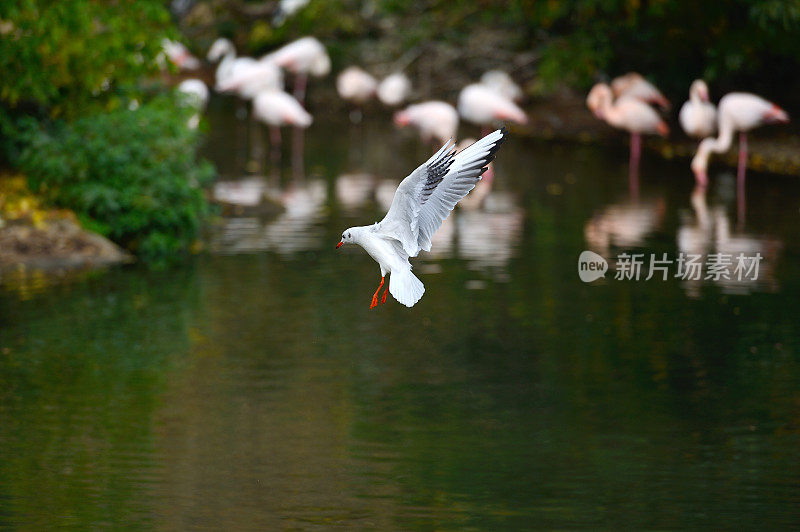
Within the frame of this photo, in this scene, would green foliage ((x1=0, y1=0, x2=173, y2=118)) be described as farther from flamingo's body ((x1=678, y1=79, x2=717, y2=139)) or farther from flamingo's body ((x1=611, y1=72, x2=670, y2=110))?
flamingo's body ((x1=611, y1=72, x2=670, y2=110))

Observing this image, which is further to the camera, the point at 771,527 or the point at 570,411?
the point at 570,411

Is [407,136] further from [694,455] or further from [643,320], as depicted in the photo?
[694,455]

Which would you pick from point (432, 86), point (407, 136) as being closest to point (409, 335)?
point (407, 136)

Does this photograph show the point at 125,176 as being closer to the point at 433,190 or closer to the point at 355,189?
the point at 355,189

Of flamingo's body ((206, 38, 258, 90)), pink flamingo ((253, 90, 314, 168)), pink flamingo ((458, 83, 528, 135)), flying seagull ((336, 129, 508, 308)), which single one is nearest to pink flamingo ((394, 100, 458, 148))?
pink flamingo ((458, 83, 528, 135))

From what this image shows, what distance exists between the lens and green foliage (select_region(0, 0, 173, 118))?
12.6 metres

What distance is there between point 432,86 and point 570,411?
16.9 m

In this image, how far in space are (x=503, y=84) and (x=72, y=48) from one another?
1088 centimetres

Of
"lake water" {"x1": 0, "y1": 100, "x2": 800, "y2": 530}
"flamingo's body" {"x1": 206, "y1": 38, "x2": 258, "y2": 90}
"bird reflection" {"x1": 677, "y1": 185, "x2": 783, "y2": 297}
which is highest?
"flamingo's body" {"x1": 206, "y1": 38, "x2": 258, "y2": 90}

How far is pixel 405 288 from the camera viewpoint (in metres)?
6.61


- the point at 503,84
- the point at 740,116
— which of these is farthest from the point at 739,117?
the point at 503,84

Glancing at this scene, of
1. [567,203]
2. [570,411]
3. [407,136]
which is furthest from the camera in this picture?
[407,136]

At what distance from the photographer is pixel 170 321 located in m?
10.9

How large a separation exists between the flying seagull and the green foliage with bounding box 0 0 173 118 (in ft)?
20.9
